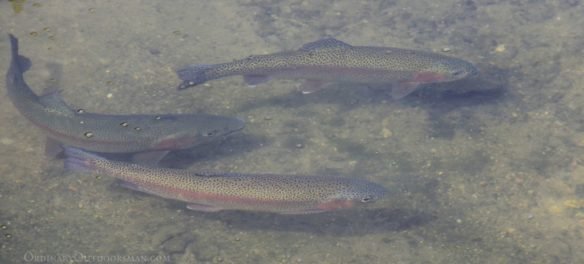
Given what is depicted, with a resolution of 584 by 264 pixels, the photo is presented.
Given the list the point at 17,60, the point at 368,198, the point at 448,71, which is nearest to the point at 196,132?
the point at 368,198

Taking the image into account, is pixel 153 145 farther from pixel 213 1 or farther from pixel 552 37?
pixel 552 37

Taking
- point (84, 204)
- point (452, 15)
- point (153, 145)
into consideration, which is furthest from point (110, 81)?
point (452, 15)

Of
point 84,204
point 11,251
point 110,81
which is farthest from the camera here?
point 110,81

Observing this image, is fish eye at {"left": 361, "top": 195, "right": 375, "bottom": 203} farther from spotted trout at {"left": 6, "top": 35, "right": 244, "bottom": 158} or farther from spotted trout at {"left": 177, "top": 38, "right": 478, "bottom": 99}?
spotted trout at {"left": 177, "top": 38, "right": 478, "bottom": 99}

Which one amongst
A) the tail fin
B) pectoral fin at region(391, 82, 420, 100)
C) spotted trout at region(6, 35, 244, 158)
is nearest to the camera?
the tail fin

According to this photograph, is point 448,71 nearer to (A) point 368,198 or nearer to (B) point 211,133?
(A) point 368,198

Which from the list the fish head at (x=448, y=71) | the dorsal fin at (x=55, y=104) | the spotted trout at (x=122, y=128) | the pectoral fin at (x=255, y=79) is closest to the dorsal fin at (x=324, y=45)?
the pectoral fin at (x=255, y=79)

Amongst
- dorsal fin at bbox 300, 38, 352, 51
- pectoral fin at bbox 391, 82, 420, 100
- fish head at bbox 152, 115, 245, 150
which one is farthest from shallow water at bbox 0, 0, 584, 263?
dorsal fin at bbox 300, 38, 352, 51
